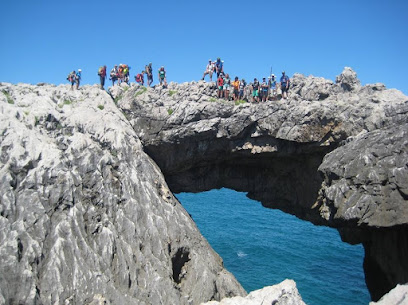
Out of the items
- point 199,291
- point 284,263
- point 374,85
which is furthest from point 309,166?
point 284,263

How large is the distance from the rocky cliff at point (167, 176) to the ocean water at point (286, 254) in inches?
435

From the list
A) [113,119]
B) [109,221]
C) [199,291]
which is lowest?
[199,291]

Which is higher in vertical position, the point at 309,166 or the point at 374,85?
the point at 374,85

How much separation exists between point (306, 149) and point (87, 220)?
17.9 m

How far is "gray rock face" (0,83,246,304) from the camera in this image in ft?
69.9

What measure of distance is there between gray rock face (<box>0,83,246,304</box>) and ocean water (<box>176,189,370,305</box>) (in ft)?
59.7

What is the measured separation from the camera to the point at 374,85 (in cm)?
3428

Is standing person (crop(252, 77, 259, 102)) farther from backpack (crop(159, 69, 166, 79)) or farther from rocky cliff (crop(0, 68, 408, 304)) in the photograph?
backpack (crop(159, 69, 166, 79))

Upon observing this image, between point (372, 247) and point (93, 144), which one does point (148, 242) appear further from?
point (372, 247)

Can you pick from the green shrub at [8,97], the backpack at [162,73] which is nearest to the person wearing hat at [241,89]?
the backpack at [162,73]

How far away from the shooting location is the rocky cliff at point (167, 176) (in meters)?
22.4

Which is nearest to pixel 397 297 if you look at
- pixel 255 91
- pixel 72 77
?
pixel 255 91

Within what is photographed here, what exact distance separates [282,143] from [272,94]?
16.3ft

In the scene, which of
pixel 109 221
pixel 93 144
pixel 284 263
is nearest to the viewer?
pixel 109 221
